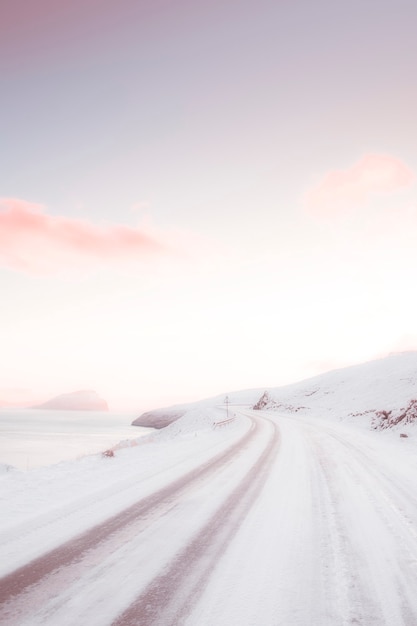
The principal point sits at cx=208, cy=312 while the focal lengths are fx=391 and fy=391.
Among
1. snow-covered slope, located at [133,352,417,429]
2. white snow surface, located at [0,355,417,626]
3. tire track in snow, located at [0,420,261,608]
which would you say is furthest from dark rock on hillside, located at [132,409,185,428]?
tire track in snow, located at [0,420,261,608]

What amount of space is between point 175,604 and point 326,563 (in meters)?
1.98

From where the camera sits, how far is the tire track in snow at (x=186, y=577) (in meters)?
3.33

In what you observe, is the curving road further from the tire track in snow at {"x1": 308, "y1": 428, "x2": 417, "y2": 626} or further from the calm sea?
the calm sea

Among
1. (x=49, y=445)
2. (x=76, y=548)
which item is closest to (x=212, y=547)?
(x=76, y=548)

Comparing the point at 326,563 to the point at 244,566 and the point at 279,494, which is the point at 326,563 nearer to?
the point at 244,566

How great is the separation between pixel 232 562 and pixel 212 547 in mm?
539

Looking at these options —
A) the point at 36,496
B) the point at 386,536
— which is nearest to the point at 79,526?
the point at 36,496

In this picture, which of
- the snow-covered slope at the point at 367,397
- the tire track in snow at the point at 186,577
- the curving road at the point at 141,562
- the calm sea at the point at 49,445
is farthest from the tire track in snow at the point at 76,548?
the snow-covered slope at the point at 367,397

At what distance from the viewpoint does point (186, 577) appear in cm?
411

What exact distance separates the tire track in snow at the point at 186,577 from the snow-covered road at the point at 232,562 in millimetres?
15

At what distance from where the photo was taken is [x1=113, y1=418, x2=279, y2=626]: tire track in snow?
3.33 metres

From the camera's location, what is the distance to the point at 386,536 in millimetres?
5582

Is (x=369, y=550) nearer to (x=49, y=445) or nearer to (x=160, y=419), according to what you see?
(x=49, y=445)

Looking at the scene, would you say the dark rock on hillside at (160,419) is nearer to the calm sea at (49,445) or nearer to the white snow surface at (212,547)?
the calm sea at (49,445)
